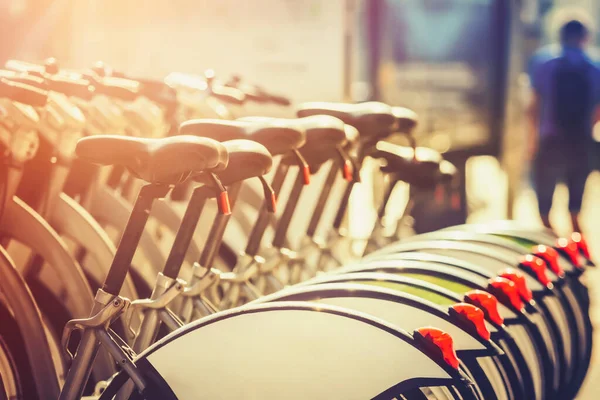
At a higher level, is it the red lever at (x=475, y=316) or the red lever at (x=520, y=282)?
the red lever at (x=475, y=316)

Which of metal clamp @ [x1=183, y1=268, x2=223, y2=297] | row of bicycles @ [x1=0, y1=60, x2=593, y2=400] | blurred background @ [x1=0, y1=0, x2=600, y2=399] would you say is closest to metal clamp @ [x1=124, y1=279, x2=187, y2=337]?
row of bicycles @ [x1=0, y1=60, x2=593, y2=400]

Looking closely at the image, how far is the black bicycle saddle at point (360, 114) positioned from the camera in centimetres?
411

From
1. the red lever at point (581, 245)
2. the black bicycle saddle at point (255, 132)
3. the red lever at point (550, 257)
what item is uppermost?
the black bicycle saddle at point (255, 132)

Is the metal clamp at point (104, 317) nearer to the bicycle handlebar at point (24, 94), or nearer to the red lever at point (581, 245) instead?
the bicycle handlebar at point (24, 94)

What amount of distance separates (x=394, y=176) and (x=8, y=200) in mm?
1979

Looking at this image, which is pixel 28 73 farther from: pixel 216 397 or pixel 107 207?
pixel 216 397

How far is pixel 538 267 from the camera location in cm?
358

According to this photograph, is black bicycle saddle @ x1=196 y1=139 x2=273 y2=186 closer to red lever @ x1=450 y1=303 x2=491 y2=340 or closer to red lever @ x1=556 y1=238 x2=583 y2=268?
red lever @ x1=450 y1=303 x2=491 y2=340

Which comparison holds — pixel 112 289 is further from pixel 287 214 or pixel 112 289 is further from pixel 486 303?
pixel 287 214

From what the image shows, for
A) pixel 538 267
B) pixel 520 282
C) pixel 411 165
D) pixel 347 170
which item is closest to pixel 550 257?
pixel 538 267

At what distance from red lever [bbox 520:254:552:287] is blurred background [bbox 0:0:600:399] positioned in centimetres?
171

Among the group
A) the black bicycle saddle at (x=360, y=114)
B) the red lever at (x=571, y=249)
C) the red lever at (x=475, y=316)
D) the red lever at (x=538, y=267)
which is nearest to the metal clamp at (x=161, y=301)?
the red lever at (x=475, y=316)

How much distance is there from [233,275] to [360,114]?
0.92m

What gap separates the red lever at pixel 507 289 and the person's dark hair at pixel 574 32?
4373 millimetres
